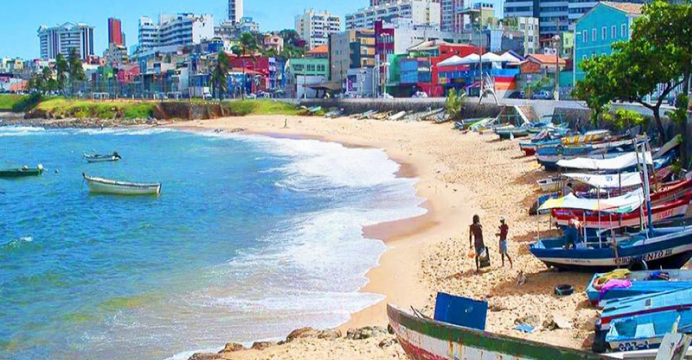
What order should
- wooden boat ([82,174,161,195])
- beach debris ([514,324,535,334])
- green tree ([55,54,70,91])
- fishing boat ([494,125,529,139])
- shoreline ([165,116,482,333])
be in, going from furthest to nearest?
green tree ([55,54,70,91])
fishing boat ([494,125,529,139])
wooden boat ([82,174,161,195])
shoreline ([165,116,482,333])
beach debris ([514,324,535,334])

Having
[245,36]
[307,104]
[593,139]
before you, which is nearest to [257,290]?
[593,139]

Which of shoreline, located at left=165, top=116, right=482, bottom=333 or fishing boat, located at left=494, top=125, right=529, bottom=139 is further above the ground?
fishing boat, located at left=494, top=125, right=529, bottom=139

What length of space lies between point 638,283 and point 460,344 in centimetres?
635

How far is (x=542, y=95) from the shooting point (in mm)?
73688

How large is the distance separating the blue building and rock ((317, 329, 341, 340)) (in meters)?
46.1

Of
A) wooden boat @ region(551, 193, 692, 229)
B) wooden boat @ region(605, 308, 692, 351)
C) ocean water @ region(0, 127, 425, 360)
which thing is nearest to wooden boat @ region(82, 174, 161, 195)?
ocean water @ region(0, 127, 425, 360)

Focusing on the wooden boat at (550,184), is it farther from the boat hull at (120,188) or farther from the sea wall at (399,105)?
the sea wall at (399,105)

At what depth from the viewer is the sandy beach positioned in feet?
51.6

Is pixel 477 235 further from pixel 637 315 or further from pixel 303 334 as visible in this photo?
pixel 637 315

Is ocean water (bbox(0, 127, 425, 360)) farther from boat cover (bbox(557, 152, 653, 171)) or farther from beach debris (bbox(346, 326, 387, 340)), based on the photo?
boat cover (bbox(557, 152, 653, 171))

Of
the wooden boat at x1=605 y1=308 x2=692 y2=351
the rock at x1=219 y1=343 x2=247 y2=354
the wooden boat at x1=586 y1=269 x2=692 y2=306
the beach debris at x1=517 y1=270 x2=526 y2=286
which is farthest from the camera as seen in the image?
the beach debris at x1=517 y1=270 x2=526 y2=286

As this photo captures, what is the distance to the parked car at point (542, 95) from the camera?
70.6 metres

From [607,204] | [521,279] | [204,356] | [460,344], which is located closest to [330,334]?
[204,356]

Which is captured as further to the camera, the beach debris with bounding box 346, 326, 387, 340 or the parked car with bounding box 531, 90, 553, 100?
the parked car with bounding box 531, 90, 553, 100
